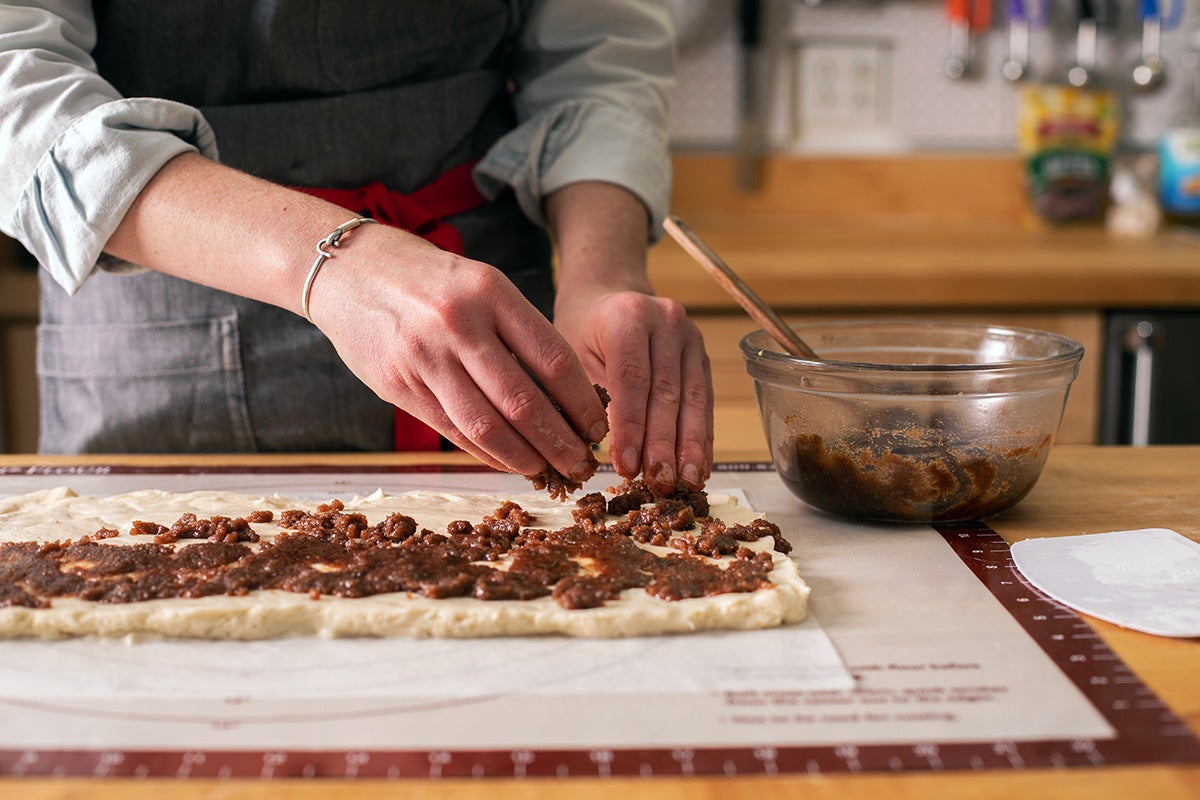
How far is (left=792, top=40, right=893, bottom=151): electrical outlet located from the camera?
233 cm

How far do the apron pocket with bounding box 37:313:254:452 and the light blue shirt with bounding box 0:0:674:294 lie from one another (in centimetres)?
22

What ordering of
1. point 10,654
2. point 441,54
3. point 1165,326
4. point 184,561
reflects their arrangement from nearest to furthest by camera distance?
1. point 10,654
2. point 184,561
3. point 441,54
4. point 1165,326

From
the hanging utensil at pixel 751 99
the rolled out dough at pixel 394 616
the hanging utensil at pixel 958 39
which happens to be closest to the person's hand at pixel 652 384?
the rolled out dough at pixel 394 616

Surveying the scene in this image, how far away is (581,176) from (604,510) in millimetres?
423

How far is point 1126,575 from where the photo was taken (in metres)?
0.82

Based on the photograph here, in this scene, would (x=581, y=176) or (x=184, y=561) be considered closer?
(x=184, y=561)

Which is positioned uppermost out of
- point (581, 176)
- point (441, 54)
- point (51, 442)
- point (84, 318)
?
point (441, 54)

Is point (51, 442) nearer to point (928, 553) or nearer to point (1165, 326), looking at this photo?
point (928, 553)

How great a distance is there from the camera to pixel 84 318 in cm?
125

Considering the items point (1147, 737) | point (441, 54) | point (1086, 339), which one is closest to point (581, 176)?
point (441, 54)

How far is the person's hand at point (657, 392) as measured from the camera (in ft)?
3.08

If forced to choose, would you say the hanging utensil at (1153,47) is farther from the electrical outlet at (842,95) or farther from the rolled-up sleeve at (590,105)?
the rolled-up sleeve at (590,105)

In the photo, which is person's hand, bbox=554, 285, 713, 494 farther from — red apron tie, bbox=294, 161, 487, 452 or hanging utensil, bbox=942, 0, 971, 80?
hanging utensil, bbox=942, 0, 971, 80

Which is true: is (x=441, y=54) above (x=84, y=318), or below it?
above
